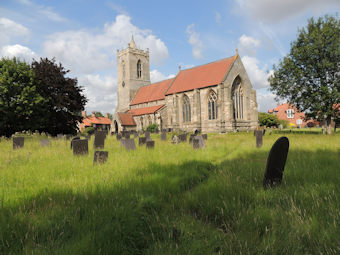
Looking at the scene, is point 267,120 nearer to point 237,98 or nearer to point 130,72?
point 237,98

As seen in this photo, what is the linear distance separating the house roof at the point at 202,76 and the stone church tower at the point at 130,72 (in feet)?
43.3

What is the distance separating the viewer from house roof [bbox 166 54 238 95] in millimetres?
31734

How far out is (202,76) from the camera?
1348 inches

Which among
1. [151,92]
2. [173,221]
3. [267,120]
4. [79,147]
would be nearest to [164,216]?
[173,221]

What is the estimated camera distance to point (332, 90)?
2048 cm

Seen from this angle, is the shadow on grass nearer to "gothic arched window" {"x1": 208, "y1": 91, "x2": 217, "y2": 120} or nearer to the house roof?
"gothic arched window" {"x1": 208, "y1": 91, "x2": 217, "y2": 120}

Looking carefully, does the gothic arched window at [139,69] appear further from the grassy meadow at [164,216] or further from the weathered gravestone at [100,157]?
the grassy meadow at [164,216]

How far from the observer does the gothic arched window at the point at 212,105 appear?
31391 millimetres

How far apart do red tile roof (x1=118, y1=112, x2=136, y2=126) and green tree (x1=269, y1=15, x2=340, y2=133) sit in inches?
1071

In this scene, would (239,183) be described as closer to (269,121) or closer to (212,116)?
(212,116)

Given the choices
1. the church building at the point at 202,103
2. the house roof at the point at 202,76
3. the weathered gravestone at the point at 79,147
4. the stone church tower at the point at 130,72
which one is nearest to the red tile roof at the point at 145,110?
the church building at the point at 202,103

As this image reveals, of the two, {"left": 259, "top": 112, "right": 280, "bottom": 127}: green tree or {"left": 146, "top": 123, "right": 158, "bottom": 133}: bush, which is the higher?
{"left": 259, "top": 112, "right": 280, "bottom": 127}: green tree

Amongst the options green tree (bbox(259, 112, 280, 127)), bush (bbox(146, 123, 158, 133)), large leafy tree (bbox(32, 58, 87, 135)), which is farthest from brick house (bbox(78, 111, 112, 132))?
green tree (bbox(259, 112, 280, 127))

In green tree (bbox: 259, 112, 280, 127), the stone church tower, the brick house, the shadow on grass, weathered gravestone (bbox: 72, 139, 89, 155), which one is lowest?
the shadow on grass
